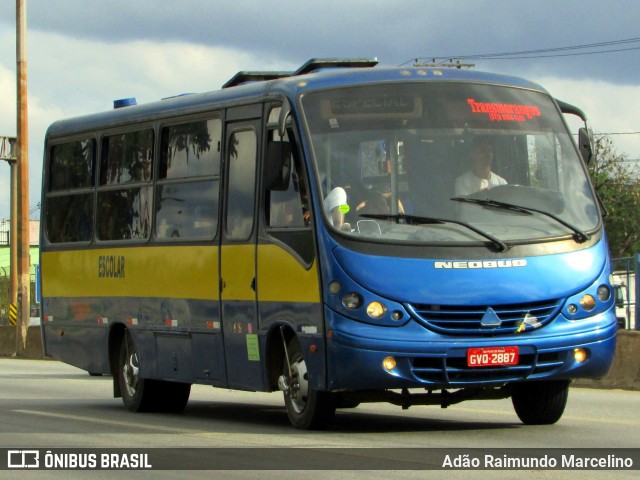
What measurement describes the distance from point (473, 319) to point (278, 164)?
7.08 feet

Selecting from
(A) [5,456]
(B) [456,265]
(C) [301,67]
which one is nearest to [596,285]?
(B) [456,265]

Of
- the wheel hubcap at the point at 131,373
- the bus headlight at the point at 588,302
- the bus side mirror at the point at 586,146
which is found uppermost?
the bus side mirror at the point at 586,146

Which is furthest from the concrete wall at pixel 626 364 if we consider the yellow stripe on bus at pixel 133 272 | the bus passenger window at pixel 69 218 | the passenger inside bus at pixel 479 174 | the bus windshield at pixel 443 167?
the passenger inside bus at pixel 479 174

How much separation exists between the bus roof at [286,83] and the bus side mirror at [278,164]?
433 mm

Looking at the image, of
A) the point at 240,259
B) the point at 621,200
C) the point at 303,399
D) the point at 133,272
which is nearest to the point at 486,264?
the point at 303,399

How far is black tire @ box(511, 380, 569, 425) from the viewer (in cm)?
1302

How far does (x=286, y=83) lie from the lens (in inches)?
519

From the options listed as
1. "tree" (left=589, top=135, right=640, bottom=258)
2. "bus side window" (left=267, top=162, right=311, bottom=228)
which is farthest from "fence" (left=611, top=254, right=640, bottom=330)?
"tree" (left=589, top=135, right=640, bottom=258)

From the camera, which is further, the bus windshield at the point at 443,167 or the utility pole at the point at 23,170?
the utility pole at the point at 23,170

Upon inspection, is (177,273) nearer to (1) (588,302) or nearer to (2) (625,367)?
(1) (588,302)

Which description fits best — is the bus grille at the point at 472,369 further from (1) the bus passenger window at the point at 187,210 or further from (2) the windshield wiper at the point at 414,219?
(1) the bus passenger window at the point at 187,210

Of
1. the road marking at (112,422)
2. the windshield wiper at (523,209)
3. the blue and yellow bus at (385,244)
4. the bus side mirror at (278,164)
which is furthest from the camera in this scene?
the road marking at (112,422)

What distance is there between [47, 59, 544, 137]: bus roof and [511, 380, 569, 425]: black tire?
2.55m

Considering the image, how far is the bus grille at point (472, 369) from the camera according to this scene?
11742 mm
